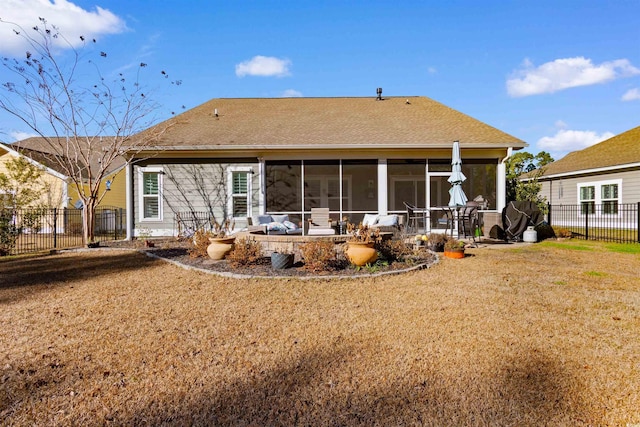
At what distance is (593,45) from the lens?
1227 cm

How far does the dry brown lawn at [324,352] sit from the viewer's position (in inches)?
99.9

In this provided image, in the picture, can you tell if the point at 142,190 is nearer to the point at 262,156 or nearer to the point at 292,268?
the point at 262,156

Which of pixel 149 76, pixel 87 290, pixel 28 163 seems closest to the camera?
pixel 87 290

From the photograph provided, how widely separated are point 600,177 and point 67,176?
22934mm

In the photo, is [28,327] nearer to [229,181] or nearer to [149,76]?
[229,181]

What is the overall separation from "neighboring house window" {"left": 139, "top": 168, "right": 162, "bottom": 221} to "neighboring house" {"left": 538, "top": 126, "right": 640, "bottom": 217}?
51.2ft

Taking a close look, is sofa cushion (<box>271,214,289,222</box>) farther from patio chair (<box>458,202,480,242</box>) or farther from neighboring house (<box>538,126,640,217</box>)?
neighboring house (<box>538,126,640,217</box>)

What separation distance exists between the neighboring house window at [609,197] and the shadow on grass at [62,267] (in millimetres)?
17814

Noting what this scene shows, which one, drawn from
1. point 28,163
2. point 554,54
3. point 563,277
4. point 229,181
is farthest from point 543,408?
point 28,163

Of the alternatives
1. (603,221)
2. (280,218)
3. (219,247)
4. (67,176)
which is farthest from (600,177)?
(67,176)

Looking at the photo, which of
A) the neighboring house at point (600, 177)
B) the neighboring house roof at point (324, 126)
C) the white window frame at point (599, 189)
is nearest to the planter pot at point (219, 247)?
the neighboring house roof at point (324, 126)

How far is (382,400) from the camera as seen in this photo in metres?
2.64

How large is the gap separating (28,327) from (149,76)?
11256 mm

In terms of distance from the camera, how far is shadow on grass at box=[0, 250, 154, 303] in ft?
21.8
